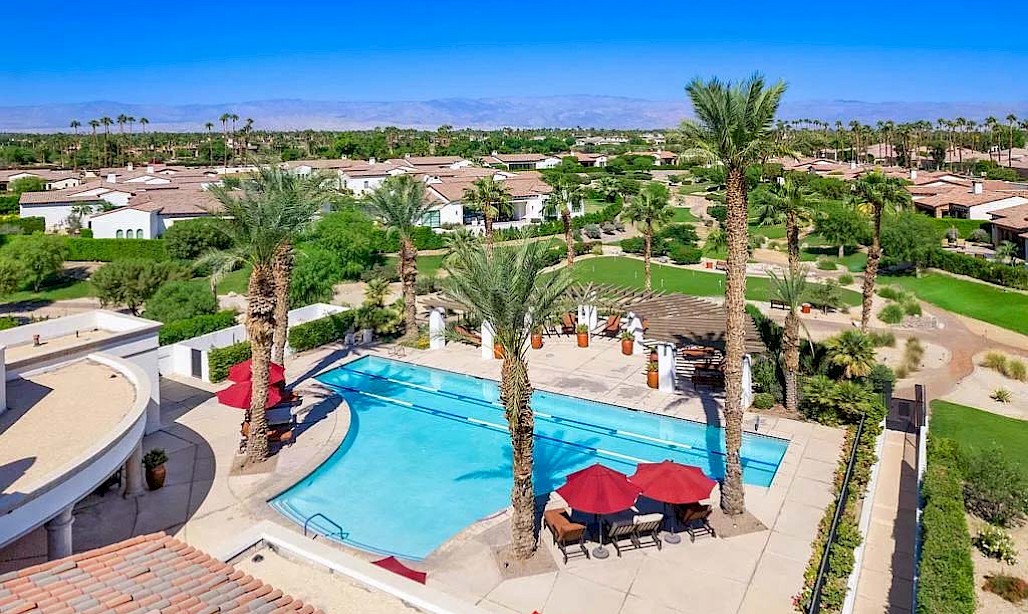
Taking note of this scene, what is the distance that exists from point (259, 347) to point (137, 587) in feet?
36.6

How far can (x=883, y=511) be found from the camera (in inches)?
690

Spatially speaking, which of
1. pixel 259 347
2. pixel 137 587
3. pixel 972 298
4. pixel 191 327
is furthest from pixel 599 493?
pixel 972 298

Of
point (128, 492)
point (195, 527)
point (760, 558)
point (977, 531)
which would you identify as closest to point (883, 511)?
point (977, 531)

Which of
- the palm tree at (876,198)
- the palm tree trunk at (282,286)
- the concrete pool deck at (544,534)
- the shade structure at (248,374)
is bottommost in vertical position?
the concrete pool deck at (544,534)

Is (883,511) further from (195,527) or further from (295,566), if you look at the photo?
(195,527)

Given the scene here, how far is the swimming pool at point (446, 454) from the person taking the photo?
17.9 meters

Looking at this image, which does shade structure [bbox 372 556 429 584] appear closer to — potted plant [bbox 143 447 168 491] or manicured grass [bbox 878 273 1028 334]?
potted plant [bbox 143 447 168 491]

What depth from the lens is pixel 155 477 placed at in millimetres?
18406

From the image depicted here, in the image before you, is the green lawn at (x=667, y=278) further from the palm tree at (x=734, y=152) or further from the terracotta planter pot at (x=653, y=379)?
the palm tree at (x=734, y=152)

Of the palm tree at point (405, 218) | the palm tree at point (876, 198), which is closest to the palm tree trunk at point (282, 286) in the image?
the palm tree at point (405, 218)

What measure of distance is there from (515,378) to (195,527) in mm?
8454

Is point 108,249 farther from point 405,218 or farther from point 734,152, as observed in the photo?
point 734,152

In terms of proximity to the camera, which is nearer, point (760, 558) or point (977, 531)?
point (760, 558)

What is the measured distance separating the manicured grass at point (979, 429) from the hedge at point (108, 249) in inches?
2127
